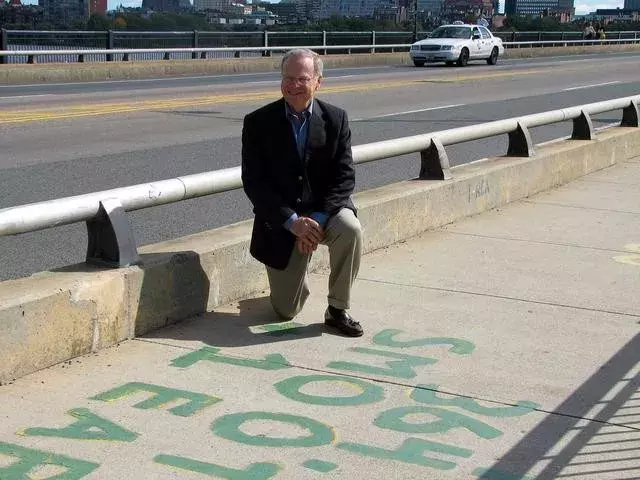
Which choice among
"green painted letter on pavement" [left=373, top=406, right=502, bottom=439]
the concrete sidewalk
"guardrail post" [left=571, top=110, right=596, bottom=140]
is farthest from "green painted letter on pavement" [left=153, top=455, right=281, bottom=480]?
"guardrail post" [left=571, top=110, right=596, bottom=140]

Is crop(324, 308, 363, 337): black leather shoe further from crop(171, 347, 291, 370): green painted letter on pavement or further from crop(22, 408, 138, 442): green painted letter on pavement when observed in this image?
crop(22, 408, 138, 442): green painted letter on pavement

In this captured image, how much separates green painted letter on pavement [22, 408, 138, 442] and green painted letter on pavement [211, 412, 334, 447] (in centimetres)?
36

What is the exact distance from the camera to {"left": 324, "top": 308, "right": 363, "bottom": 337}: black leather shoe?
5.71 metres

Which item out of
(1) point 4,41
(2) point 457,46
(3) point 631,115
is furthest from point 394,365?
(2) point 457,46

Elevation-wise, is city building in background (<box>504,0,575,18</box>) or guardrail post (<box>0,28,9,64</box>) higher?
city building in background (<box>504,0,575,18</box>)

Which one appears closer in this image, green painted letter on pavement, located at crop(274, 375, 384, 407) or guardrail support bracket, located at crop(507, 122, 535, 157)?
green painted letter on pavement, located at crop(274, 375, 384, 407)

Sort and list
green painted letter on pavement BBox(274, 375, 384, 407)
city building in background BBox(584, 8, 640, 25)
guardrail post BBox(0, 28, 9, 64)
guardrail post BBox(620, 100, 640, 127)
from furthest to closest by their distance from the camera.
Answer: city building in background BBox(584, 8, 640, 25) < guardrail post BBox(0, 28, 9, 64) < guardrail post BBox(620, 100, 640, 127) < green painted letter on pavement BBox(274, 375, 384, 407)

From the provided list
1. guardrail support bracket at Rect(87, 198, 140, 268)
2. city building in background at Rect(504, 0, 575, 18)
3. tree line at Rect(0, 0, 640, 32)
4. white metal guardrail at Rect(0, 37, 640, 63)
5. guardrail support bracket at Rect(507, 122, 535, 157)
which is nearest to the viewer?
guardrail support bracket at Rect(87, 198, 140, 268)

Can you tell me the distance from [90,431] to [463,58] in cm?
3724

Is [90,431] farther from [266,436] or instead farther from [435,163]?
[435,163]

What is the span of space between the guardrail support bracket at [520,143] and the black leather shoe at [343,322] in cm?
515

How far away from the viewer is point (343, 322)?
5.74 meters

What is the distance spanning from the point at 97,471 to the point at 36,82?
80.3 feet

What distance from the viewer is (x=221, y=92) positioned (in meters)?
23.1
